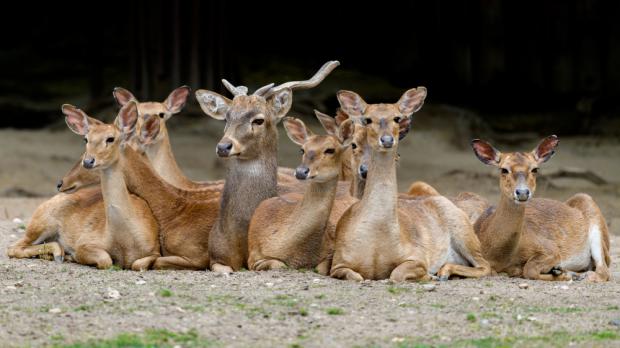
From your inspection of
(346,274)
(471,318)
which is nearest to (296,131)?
(346,274)

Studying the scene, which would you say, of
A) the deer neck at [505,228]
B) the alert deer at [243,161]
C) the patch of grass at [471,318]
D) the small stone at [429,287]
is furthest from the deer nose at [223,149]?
the patch of grass at [471,318]

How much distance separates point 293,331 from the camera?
815 cm

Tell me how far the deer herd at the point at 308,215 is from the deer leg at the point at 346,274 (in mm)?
10

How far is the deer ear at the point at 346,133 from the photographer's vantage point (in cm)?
1054

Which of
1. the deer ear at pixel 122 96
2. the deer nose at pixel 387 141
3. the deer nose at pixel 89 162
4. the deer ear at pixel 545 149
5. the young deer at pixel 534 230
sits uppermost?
the deer ear at pixel 122 96

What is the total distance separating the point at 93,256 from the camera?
10781mm

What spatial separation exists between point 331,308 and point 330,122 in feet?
12.5

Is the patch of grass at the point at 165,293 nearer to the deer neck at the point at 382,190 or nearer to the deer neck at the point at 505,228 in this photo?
the deer neck at the point at 382,190

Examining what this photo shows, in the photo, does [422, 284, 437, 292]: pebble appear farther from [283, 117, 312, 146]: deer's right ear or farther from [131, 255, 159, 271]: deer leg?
[131, 255, 159, 271]: deer leg

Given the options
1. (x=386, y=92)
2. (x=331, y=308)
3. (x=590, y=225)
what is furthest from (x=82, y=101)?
(x=331, y=308)

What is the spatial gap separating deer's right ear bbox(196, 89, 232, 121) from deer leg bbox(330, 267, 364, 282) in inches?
72.9

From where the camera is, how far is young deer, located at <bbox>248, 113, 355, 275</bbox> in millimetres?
10312

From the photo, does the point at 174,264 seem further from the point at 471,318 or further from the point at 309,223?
the point at 471,318

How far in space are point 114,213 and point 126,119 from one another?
2.50 ft
